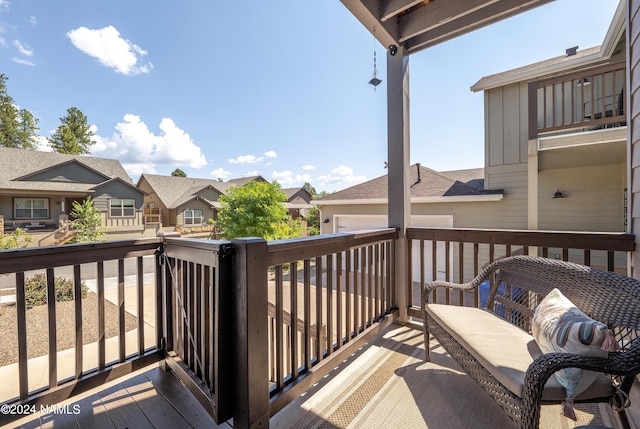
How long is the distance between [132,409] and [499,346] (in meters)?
2.02

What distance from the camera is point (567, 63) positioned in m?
5.46

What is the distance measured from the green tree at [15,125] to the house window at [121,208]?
4.24 metres

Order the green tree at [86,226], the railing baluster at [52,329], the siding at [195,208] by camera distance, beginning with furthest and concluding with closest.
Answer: the siding at [195,208] < the green tree at [86,226] < the railing baluster at [52,329]

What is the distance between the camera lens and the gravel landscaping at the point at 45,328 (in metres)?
3.92

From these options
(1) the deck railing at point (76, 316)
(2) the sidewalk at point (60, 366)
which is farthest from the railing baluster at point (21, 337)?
(2) the sidewalk at point (60, 366)

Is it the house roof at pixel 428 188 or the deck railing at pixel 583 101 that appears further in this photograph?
the house roof at pixel 428 188

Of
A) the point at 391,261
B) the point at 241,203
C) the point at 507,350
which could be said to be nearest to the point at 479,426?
the point at 507,350

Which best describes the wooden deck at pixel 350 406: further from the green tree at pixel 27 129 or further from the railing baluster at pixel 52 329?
the green tree at pixel 27 129

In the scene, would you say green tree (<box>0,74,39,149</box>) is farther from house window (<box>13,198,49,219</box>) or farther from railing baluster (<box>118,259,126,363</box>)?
railing baluster (<box>118,259,126,363</box>)

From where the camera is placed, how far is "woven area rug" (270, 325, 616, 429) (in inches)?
58.6

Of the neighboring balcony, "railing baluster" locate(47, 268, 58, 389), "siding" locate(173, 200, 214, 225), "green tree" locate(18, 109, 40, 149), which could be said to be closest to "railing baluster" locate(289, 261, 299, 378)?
the neighboring balcony

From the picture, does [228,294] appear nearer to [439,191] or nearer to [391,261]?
[391,261]

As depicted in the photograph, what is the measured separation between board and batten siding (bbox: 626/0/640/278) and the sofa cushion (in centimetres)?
99

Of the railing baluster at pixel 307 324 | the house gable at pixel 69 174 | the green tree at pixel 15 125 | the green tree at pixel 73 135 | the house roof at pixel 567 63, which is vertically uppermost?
the green tree at pixel 73 135
